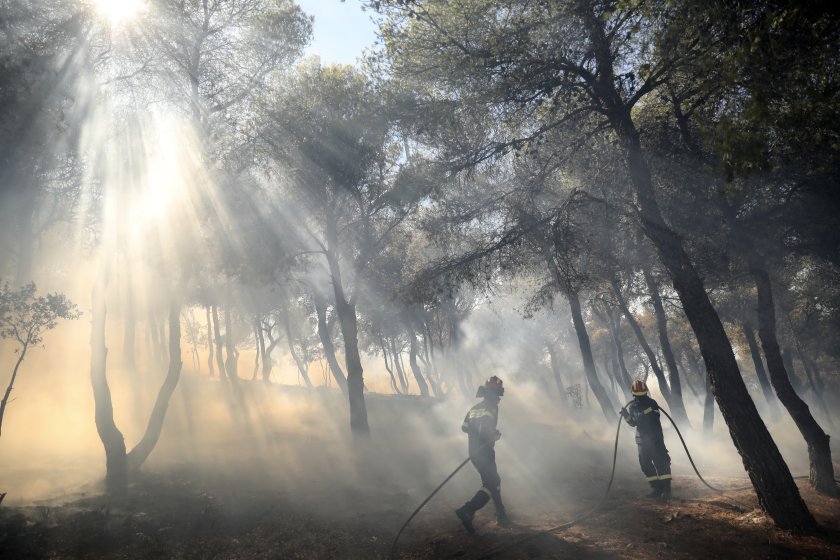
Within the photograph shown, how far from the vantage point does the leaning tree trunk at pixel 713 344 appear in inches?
257

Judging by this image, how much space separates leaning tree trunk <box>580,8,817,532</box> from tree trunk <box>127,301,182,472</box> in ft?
37.4

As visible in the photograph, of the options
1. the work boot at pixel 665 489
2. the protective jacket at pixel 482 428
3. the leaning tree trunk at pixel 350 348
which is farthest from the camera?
the leaning tree trunk at pixel 350 348

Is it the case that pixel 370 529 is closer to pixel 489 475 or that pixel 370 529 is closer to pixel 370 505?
pixel 370 505

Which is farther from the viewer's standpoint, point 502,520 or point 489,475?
point 489,475

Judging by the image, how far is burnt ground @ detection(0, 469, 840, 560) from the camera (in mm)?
6273

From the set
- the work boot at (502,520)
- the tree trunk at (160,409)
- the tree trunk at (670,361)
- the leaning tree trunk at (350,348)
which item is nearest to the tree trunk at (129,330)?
the leaning tree trunk at (350,348)

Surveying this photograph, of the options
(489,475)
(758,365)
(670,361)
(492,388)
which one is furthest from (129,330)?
(758,365)

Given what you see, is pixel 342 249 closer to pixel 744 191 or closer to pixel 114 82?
pixel 114 82

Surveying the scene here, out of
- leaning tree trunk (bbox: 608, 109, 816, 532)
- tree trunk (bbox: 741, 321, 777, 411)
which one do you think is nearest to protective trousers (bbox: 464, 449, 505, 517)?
leaning tree trunk (bbox: 608, 109, 816, 532)

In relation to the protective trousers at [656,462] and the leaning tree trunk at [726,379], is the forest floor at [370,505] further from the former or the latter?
the protective trousers at [656,462]

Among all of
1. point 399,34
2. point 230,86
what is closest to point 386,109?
point 399,34

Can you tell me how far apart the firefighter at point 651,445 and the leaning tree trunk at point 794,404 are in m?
2.60

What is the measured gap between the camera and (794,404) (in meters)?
9.49

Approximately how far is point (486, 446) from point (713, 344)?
161 inches
